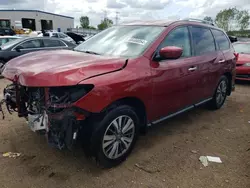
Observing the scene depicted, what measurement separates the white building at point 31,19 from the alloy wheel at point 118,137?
47.0m

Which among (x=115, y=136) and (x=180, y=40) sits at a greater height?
(x=180, y=40)

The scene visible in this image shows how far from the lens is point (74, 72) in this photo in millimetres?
2465

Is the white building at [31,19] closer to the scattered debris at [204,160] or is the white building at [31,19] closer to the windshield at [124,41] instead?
the windshield at [124,41]

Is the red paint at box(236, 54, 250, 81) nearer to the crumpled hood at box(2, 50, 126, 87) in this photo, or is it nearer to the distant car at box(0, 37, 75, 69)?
the distant car at box(0, 37, 75, 69)

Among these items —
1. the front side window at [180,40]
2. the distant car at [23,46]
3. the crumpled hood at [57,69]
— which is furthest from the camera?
the distant car at [23,46]

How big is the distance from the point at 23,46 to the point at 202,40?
692 centimetres

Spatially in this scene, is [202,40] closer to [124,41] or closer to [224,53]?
[224,53]

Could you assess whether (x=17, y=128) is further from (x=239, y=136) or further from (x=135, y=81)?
(x=239, y=136)

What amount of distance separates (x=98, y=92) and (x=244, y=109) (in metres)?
4.38

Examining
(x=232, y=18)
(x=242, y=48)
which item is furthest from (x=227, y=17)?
(x=242, y=48)

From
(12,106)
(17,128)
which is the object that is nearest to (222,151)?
(12,106)

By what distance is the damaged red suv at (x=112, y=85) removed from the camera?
2.51 m

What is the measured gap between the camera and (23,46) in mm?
8844

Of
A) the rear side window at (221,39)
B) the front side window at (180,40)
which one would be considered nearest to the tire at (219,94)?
the rear side window at (221,39)
